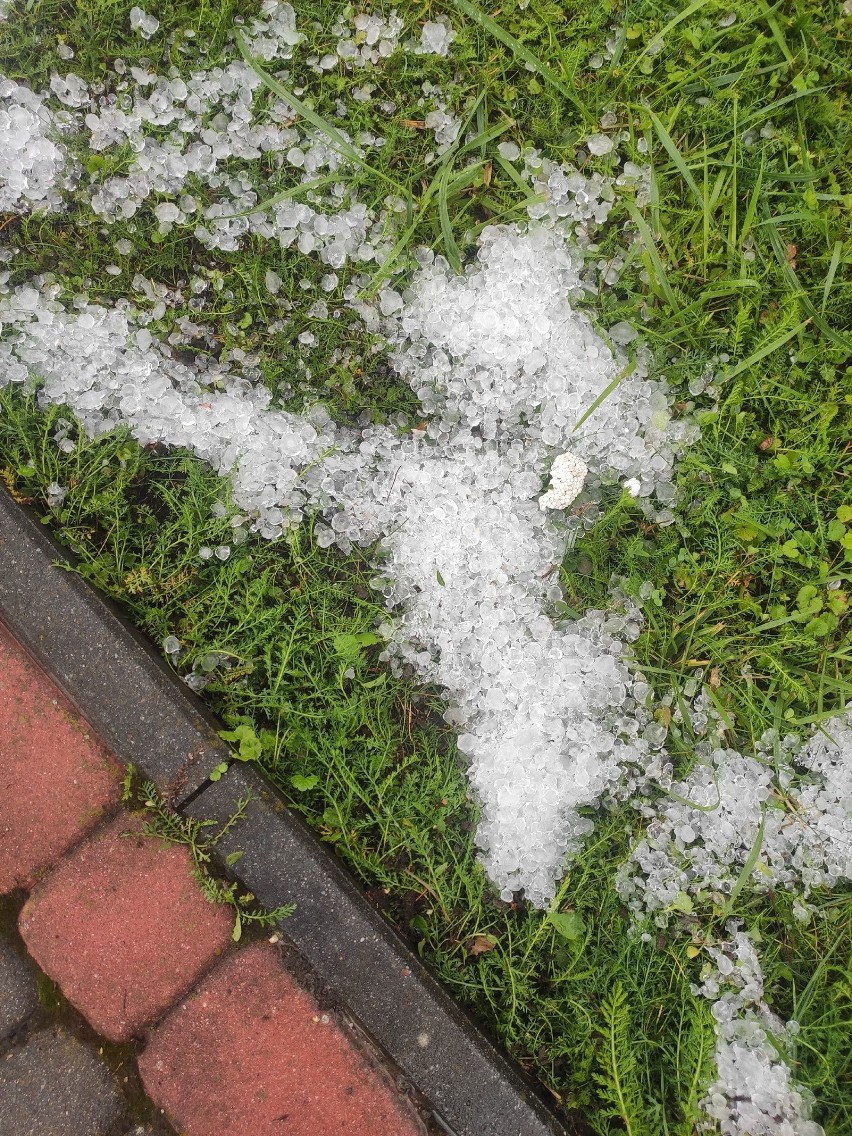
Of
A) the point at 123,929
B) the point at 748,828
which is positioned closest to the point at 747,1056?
the point at 748,828

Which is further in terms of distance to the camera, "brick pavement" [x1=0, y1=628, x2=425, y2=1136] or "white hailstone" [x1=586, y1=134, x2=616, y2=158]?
"white hailstone" [x1=586, y1=134, x2=616, y2=158]

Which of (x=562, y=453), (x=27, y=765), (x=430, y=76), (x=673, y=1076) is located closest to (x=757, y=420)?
(x=562, y=453)

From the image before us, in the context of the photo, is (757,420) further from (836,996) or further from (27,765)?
(27,765)

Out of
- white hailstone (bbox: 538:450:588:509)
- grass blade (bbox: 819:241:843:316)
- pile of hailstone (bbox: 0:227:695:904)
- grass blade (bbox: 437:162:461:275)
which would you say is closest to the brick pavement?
pile of hailstone (bbox: 0:227:695:904)

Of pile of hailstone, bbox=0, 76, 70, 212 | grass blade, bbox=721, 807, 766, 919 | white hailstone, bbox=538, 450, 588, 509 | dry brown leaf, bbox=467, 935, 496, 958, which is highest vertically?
white hailstone, bbox=538, 450, 588, 509

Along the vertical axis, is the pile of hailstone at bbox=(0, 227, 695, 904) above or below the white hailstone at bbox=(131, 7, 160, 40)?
below

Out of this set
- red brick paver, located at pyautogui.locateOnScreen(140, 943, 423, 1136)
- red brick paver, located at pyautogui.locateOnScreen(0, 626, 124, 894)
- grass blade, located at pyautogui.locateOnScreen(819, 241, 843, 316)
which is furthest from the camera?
grass blade, located at pyautogui.locateOnScreen(819, 241, 843, 316)

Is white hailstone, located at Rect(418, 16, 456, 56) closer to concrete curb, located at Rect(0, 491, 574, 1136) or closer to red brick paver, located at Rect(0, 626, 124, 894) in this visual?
concrete curb, located at Rect(0, 491, 574, 1136)
